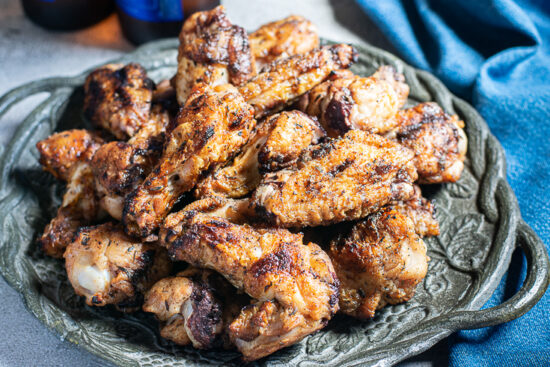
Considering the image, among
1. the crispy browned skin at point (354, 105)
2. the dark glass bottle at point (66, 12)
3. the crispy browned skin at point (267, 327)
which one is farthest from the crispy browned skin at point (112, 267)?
the dark glass bottle at point (66, 12)

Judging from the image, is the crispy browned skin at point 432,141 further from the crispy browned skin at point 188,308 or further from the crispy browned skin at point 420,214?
the crispy browned skin at point 188,308

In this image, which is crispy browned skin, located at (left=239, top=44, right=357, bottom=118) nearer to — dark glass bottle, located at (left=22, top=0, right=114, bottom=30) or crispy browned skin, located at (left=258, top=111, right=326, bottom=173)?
Result: crispy browned skin, located at (left=258, top=111, right=326, bottom=173)

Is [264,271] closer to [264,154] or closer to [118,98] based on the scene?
[264,154]

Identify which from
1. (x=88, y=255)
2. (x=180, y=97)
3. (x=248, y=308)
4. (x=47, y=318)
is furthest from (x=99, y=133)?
(x=248, y=308)

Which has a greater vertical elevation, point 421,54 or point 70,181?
point 70,181

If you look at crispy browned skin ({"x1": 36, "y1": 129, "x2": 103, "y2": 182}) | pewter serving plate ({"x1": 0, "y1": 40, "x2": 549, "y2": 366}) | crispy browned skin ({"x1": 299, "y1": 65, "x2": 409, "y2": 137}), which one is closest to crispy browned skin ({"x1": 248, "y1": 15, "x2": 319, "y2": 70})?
crispy browned skin ({"x1": 299, "y1": 65, "x2": 409, "y2": 137})

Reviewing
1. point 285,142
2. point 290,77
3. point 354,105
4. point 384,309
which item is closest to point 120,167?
point 285,142
